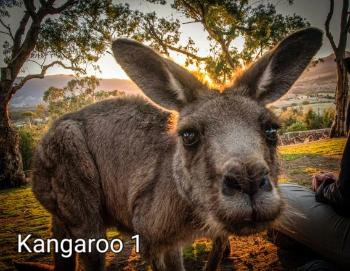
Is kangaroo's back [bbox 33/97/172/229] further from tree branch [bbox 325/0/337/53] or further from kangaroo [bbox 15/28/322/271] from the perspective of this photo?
tree branch [bbox 325/0/337/53]

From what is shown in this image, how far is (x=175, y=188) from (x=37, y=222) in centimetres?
589

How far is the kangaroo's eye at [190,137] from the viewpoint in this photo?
2.95 m

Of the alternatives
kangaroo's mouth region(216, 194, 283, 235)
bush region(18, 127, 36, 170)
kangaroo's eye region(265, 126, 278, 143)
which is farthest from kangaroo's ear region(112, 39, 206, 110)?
bush region(18, 127, 36, 170)

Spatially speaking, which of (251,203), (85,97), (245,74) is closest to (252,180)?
(251,203)

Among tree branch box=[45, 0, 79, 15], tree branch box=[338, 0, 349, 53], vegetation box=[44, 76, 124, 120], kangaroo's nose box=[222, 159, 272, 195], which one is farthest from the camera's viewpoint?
vegetation box=[44, 76, 124, 120]

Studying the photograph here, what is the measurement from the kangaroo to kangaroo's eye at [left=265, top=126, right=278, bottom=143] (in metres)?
0.01

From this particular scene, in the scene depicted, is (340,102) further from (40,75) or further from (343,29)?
(40,75)

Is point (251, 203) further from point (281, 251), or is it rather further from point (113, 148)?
point (281, 251)

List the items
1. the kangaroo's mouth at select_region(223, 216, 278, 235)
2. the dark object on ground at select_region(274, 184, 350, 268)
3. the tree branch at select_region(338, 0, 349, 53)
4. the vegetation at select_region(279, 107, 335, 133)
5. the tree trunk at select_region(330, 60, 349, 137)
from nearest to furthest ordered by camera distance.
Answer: the kangaroo's mouth at select_region(223, 216, 278, 235) → the dark object on ground at select_region(274, 184, 350, 268) → the tree trunk at select_region(330, 60, 349, 137) → the tree branch at select_region(338, 0, 349, 53) → the vegetation at select_region(279, 107, 335, 133)

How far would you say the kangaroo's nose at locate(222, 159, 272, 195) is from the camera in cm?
218

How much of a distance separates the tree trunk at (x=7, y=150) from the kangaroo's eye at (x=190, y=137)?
47.5 feet

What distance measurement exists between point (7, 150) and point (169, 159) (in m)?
13.9

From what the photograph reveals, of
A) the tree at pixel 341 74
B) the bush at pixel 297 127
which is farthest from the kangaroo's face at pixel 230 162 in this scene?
the bush at pixel 297 127

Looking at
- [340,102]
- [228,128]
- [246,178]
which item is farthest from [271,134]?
[340,102]
